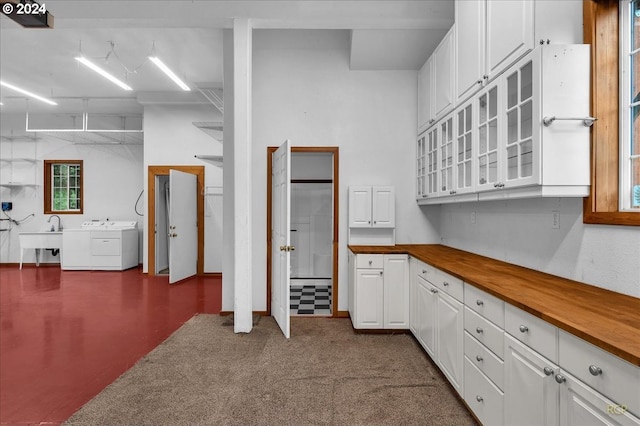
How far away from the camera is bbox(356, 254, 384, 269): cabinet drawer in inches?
142

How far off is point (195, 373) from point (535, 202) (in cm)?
300

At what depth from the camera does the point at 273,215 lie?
4168mm

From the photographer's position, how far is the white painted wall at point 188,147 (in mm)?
6770

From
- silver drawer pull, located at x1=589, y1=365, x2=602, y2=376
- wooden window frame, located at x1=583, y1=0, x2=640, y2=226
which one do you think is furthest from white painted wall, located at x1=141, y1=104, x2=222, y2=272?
silver drawer pull, located at x1=589, y1=365, x2=602, y2=376

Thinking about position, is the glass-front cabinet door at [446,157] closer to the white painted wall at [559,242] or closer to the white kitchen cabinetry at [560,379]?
the white painted wall at [559,242]

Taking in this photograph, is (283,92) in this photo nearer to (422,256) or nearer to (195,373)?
(422,256)

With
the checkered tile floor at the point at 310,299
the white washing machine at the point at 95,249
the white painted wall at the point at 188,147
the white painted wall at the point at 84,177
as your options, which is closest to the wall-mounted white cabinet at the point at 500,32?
the checkered tile floor at the point at 310,299

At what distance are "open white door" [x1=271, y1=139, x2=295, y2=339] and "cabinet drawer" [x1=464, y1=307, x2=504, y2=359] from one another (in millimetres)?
→ 1817

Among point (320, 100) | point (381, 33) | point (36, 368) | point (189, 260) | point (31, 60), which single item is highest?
point (31, 60)

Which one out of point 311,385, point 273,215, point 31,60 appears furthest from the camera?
point 31,60

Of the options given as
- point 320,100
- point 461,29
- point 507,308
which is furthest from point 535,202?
point 320,100

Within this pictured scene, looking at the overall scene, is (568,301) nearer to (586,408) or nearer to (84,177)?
(586,408)

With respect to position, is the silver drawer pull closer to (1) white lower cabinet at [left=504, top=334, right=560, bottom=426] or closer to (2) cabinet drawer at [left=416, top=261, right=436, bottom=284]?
(1) white lower cabinet at [left=504, top=334, right=560, bottom=426]

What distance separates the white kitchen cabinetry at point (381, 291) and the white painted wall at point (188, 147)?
159 inches
